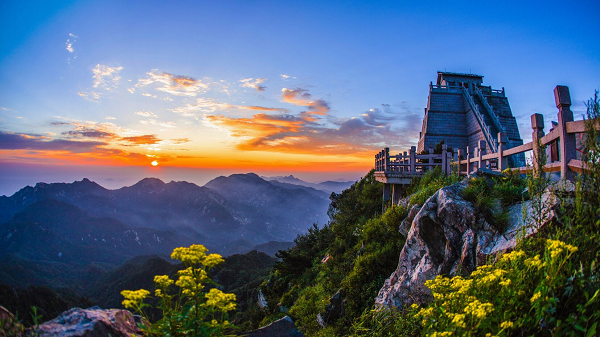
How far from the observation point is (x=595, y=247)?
2598 mm

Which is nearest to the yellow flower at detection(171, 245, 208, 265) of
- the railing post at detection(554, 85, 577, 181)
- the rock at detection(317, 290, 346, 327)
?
the railing post at detection(554, 85, 577, 181)

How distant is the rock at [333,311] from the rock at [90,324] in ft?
22.7

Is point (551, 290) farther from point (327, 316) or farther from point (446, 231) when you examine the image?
point (327, 316)

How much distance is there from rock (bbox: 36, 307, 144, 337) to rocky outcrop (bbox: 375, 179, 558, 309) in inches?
173

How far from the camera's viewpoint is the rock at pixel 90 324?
235 cm

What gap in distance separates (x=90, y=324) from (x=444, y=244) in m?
6.07

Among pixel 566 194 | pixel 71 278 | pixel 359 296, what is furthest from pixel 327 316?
pixel 71 278

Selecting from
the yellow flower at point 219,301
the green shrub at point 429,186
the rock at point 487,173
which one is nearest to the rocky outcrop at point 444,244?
the rock at point 487,173

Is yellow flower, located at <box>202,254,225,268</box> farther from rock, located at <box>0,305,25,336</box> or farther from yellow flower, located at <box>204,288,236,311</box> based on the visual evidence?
rock, located at <box>0,305,25,336</box>

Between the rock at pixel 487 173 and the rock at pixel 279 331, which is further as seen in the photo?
the rock at pixel 487 173

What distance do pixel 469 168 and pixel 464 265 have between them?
6.02 meters

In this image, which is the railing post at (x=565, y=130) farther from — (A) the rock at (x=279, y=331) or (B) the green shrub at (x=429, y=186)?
(A) the rock at (x=279, y=331)

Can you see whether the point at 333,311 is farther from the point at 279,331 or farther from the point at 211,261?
the point at 211,261

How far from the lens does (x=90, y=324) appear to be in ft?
8.05
